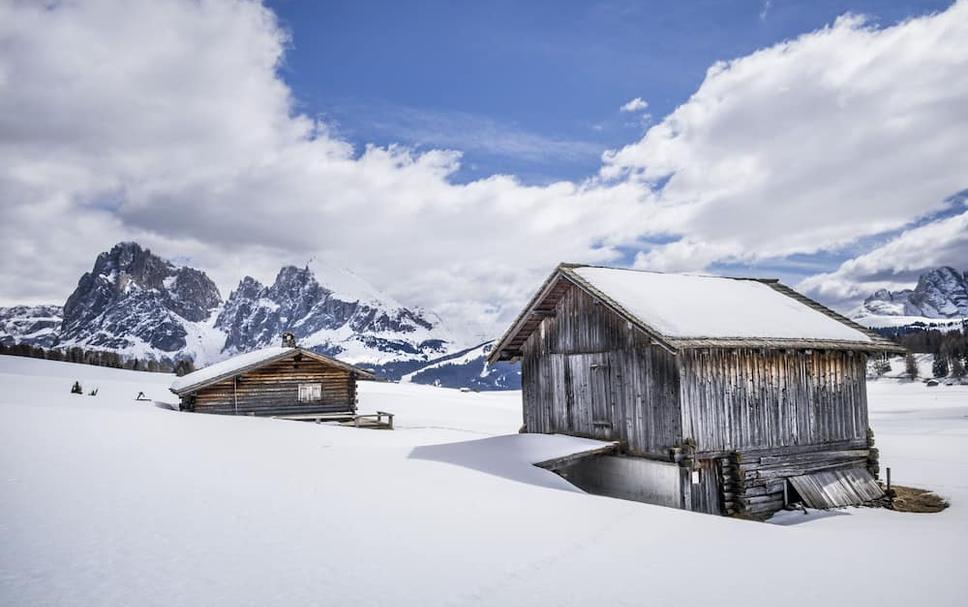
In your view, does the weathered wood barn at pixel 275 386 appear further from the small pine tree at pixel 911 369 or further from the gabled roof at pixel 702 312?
the small pine tree at pixel 911 369

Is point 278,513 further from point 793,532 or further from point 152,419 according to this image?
point 152,419

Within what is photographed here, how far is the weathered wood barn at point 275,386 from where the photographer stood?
3166 cm

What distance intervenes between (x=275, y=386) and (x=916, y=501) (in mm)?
29349

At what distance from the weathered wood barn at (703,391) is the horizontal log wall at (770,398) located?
0.14 feet

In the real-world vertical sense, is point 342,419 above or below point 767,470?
above

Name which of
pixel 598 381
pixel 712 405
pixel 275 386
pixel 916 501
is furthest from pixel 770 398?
pixel 275 386

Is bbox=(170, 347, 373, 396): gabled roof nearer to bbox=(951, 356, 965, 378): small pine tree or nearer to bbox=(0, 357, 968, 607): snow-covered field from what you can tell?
bbox=(0, 357, 968, 607): snow-covered field

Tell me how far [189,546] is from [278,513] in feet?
7.48

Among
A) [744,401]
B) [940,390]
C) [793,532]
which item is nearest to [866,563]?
[793,532]

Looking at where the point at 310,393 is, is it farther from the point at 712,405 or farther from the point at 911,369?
the point at 911,369

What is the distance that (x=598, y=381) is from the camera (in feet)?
65.8

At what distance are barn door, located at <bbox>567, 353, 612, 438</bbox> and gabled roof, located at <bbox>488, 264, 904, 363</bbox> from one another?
236 cm

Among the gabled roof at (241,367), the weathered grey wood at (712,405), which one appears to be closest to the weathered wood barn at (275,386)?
the gabled roof at (241,367)

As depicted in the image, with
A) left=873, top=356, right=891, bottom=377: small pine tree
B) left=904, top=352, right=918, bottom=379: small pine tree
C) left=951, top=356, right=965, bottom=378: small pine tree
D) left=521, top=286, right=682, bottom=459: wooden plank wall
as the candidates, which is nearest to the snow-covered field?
left=521, top=286, right=682, bottom=459: wooden plank wall
